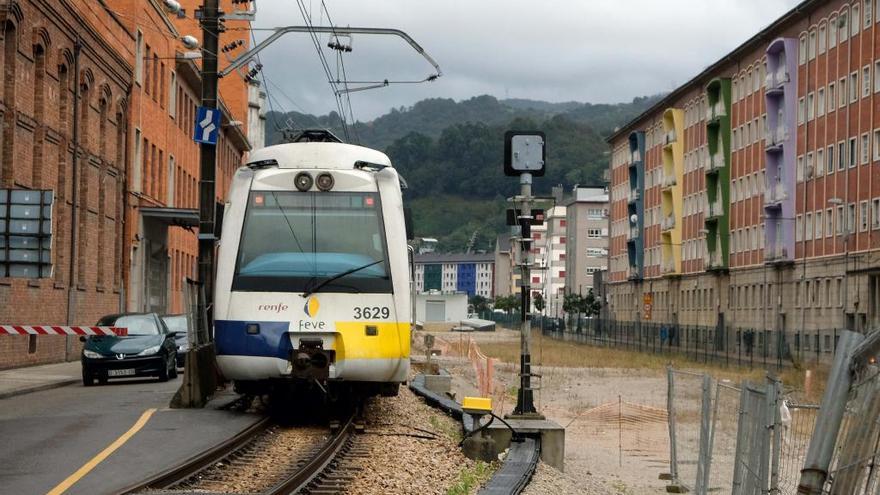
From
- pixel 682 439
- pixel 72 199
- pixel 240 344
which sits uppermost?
pixel 72 199

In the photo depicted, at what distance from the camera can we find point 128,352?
3062 cm

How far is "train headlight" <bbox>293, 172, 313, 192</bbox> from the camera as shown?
1939 cm

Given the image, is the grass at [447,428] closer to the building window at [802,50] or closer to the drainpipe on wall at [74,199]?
the drainpipe on wall at [74,199]

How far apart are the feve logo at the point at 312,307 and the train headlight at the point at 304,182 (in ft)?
5.38

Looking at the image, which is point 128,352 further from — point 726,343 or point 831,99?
point 831,99

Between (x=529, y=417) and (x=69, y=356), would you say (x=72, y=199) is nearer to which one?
(x=69, y=356)

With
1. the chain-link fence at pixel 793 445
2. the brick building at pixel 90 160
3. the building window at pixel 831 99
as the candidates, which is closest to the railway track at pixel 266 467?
the chain-link fence at pixel 793 445

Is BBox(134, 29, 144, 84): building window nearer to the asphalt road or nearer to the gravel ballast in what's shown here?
the asphalt road

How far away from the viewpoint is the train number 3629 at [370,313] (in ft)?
60.6

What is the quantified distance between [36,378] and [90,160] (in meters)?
13.7

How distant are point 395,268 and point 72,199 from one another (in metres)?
24.1

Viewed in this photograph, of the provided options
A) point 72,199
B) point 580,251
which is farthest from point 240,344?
point 580,251

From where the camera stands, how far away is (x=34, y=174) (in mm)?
36906

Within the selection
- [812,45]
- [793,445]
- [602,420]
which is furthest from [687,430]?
[812,45]
